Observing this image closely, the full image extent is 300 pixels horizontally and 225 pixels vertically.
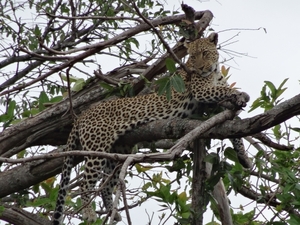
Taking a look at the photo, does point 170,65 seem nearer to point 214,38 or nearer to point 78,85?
point 78,85

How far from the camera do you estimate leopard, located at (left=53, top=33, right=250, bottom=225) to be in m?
7.66

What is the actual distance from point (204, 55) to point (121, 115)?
1.23m

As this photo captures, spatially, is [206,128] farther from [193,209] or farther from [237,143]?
[237,143]

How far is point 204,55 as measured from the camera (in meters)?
8.27

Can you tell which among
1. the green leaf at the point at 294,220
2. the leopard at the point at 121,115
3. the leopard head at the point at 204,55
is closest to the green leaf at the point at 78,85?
the leopard at the point at 121,115

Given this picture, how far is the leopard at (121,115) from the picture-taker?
7664 millimetres

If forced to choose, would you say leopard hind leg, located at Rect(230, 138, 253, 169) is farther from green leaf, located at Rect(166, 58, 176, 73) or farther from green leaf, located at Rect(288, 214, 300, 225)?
green leaf, located at Rect(166, 58, 176, 73)

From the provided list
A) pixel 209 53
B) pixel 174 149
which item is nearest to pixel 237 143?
pixel 209 53

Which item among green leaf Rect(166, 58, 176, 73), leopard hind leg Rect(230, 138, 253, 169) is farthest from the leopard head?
green leaf Rect(166, 58, 176, 73)

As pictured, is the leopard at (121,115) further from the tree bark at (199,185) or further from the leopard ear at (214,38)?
the tree bark at (199,185)

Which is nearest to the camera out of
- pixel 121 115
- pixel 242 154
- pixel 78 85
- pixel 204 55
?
pixel 242 154

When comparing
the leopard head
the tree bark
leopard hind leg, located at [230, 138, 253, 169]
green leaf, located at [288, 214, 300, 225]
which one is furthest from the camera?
the leopard head

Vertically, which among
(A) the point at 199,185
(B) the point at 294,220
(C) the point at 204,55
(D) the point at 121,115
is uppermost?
(C) the point at 204,55

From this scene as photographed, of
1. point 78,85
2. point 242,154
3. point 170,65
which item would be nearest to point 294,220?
point 170,65
